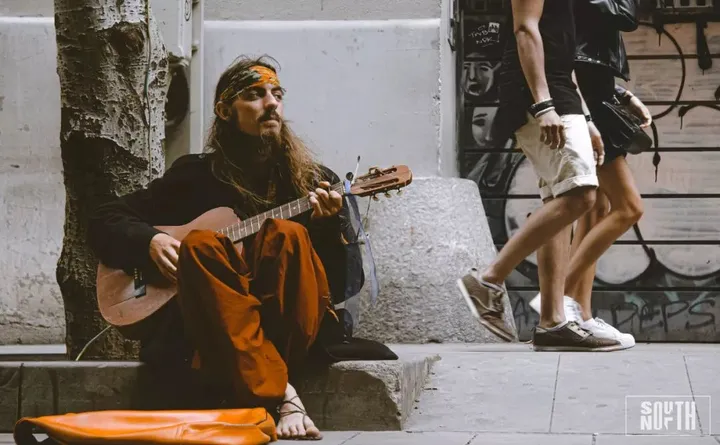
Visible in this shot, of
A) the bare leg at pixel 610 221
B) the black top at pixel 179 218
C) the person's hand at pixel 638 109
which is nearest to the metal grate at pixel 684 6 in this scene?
the person's hand at pixel 638 109

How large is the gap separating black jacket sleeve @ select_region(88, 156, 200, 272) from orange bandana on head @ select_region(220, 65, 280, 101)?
35cm

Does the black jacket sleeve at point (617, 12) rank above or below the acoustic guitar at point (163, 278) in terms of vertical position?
above

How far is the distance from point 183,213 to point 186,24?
3114 millimetres

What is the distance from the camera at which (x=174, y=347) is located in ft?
13.6

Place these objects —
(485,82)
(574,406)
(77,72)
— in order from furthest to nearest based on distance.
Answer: (485,82)
(77,72)
(574,406)

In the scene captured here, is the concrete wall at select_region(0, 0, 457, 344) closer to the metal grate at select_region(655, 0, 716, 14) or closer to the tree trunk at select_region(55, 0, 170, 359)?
the metal grate at select_region(655, 0, 716, 14)

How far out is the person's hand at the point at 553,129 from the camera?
4953mm

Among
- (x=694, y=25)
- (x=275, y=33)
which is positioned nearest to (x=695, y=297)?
(x=694, y=25)

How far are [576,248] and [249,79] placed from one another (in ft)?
6.24

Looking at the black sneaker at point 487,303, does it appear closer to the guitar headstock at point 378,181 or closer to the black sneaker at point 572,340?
the black sneaker at point 572,340

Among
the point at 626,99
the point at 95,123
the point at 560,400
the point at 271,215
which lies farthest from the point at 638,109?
the point at 95,123

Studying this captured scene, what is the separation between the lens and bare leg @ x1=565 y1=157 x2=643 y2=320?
5.28 metres

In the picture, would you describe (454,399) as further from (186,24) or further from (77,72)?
(186,24)

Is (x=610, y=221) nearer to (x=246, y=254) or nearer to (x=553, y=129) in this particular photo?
(x=553, y=129)
